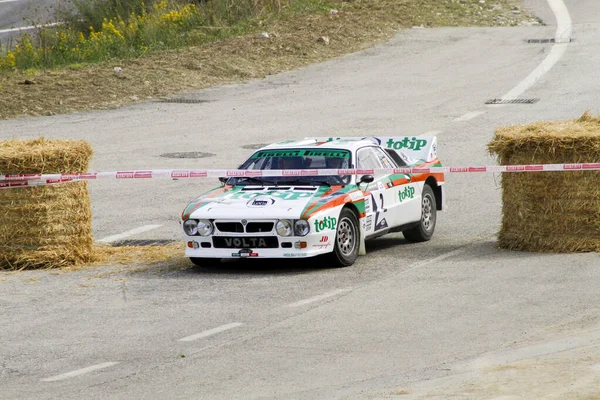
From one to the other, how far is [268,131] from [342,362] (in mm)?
16076

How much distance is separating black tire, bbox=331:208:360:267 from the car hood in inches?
8.7

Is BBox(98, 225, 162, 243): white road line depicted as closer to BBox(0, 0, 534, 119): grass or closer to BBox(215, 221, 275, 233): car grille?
BBox(215, 221, 275, 233): car grille

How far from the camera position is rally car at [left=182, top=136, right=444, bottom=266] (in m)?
13.2

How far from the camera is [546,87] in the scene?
2914 centimetres

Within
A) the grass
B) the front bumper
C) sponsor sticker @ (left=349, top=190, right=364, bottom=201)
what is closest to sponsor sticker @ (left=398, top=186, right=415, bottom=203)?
sponsor sticker @ (left=349, top=190, right=364, bottom=201)

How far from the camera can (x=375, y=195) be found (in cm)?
1424

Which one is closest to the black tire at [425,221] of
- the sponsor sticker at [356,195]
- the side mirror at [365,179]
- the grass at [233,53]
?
the side mirror at [365,179]

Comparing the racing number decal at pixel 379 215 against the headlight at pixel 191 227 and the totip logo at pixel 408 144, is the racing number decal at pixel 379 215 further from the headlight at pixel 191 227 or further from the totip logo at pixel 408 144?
the headlight at pixel 191 227

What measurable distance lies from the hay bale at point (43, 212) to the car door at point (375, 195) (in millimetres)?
3232

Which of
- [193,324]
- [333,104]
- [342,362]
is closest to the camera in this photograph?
[342,362]

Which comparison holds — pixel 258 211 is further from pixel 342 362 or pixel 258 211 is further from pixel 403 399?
pixel 403 399

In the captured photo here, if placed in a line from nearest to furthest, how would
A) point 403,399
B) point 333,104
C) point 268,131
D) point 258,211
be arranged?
point 403,399, point 258,211, point 268,131, point 333,104

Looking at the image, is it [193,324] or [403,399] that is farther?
[193,324]

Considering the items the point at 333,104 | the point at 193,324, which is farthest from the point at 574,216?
the point at 333,104
